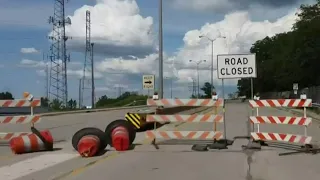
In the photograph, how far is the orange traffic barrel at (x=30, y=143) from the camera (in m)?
15.2

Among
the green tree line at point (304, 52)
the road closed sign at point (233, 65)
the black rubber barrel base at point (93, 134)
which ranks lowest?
the black rubber barrel base at point (93, 134)

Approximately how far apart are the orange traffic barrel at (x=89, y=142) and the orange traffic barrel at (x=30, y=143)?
1.18m

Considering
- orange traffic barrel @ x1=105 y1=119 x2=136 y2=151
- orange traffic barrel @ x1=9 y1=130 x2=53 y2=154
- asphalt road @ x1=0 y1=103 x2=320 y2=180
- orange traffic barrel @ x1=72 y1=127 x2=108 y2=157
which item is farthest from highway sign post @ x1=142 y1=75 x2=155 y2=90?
orange traffic barrel @ x1=72 y1=127 x2=108 y2=157

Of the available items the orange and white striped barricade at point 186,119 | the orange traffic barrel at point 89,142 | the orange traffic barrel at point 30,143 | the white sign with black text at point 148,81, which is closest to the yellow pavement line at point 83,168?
the orange traffic barrel at point 89,142

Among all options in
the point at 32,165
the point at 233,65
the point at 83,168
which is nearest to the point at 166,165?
the point at 83,168

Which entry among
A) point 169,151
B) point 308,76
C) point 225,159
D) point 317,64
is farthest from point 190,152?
point 308,76

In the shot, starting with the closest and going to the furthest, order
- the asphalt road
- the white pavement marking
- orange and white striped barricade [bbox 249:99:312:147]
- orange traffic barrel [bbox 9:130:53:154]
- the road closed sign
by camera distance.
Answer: the asphalt road → the white pavement marking → orange and white striped barricade [bbox 249:99:312:147] → orange traffic barrel [bbox 9:130:53:154] → the road closed sign

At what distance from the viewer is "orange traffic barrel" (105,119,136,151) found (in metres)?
15.5

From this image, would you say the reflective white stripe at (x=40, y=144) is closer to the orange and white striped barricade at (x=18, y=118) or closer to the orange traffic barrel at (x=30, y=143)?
the orange traffic barrel at (x=30, y=143)

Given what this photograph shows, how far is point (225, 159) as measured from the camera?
13.5 meters

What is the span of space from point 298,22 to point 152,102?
60.6 metres

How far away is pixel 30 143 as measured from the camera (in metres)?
15.3

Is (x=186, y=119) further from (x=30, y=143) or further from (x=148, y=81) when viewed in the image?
(x=148, y=81)

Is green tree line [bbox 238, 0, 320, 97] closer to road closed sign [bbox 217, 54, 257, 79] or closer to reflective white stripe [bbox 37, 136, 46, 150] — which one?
road closed sign [bbox 217, 54, 257, 79]
